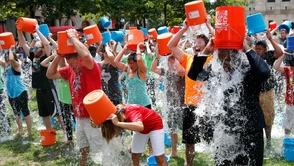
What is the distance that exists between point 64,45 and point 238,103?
2.27 m

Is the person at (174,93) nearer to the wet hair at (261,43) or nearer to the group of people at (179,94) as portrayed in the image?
the group of people at (179,94)

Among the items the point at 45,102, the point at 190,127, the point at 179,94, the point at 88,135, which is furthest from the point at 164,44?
the point at 45,102

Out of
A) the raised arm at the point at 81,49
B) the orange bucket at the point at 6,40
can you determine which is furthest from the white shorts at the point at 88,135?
the orange bucket at the point at 6,40

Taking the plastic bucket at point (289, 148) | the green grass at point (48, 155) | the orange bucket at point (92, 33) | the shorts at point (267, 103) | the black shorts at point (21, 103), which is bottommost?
the green grass at point (48, 155)

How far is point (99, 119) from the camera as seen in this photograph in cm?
356

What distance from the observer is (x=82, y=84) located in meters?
4.55

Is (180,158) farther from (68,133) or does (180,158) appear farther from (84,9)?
(84,9)

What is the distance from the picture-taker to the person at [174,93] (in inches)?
205

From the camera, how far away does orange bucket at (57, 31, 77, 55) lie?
14.4ft

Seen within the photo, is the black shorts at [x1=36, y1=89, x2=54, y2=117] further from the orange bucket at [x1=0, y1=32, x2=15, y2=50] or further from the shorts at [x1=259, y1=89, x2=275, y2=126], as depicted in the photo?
the shorts at [x1=259, y1=89, x2=275, y2=126]

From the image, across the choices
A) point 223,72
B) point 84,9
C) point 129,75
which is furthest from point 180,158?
point 84,9

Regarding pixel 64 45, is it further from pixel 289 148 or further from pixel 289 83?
pixel 289 148

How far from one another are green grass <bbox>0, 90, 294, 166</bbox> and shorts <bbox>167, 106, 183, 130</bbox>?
54 centimetres

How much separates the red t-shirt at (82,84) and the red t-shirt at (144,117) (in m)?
0.77
